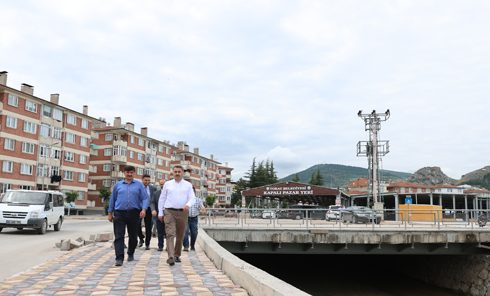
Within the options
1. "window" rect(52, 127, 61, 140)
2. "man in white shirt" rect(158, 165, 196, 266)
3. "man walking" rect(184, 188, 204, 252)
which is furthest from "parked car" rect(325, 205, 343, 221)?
"window" rect(52, 127, 61, 140)

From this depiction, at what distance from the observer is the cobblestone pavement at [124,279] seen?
569 centimetres

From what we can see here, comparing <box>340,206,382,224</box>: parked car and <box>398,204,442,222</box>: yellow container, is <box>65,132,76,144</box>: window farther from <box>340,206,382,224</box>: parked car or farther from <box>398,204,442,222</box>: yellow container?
<box>398,204,442,222</box>: yellow container

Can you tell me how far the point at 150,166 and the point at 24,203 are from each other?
62.8 metres

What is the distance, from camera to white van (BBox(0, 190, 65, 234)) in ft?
59.7

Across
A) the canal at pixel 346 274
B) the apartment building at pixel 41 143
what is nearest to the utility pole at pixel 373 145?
the canal at pixel 346 274

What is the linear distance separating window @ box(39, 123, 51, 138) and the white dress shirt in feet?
165

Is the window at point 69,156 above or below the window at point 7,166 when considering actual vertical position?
above

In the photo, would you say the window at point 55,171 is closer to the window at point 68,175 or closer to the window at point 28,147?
the window at point 68,175

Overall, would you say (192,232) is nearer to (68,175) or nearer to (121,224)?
(121,224)

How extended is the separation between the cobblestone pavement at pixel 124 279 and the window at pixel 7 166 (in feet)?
144

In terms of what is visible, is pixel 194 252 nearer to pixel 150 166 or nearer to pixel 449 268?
pixel 449 268

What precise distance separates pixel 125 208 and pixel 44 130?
51.0 meters

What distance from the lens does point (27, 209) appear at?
60.3ft

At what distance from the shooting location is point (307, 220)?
22750mm
